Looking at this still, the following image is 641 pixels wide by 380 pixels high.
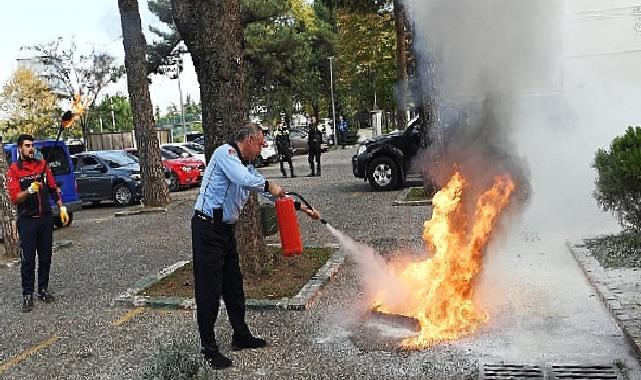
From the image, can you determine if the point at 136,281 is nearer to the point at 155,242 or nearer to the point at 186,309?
the point at 186,309

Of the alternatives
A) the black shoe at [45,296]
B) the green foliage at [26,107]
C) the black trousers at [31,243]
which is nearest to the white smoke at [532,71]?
the black trousers at [31,243]

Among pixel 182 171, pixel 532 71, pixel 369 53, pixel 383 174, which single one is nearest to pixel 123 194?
pixel 182 171

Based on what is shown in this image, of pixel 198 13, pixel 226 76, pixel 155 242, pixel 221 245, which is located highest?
pixel 198 13

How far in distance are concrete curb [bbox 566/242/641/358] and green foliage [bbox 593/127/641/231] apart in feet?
2.19

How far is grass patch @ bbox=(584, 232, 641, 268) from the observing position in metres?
7.46

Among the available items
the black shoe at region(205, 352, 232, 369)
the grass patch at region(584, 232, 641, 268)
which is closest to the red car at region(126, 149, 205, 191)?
the grass patch at region(584, 232, 641, 268)

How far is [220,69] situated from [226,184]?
235 cm

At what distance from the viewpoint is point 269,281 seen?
738 centimetres

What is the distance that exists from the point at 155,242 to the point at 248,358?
6.43 m

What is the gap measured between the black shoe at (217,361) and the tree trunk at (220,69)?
2.33 metres

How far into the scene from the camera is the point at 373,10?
2278cm

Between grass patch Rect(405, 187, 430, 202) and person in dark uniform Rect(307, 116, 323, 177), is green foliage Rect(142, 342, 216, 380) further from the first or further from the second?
person in dark uniform Rect(307, 116, 323, 177)

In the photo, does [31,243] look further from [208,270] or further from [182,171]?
[182,171]

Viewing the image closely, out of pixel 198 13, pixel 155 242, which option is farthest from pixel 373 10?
pixel 198 13
